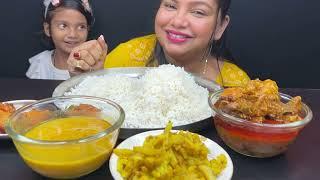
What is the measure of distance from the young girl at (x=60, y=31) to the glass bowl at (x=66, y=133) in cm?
159

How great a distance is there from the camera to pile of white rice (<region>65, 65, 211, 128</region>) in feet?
4.07

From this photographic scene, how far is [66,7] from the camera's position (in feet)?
8.94

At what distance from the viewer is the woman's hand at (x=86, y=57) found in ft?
5.39

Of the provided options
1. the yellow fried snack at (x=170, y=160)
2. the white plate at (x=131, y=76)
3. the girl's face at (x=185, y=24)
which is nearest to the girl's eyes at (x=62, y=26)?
the girl's face at (x=185, y=24)

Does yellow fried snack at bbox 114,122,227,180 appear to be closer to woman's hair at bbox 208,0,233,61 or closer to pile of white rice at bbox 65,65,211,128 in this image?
pile of white rice at bbox 65,65,211,128

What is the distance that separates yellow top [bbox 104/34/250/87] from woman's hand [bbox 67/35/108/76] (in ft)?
1.61

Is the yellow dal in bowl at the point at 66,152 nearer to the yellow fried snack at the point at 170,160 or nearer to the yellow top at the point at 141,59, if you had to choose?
the yellow fried snack at the point at 170,160

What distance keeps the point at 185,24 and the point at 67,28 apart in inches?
48.7

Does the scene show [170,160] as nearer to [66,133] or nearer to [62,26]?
[66,133]

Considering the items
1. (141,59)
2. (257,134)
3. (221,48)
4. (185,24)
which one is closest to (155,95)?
(257,134)

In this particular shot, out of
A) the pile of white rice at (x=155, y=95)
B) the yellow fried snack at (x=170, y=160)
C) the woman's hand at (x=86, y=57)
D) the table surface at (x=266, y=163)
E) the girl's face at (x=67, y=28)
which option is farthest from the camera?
the girl's face at (x=67, y=28)

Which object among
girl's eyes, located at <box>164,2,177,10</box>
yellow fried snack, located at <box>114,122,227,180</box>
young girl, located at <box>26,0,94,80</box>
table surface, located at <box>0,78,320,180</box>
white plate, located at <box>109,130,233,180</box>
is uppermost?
girl's eyes, located at <box>164,2,177,10</box>

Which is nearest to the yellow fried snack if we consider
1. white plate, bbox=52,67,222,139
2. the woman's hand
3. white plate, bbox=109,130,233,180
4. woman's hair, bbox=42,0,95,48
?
white plate, bbox=109,130,233,180

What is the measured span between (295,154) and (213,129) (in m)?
0.26
